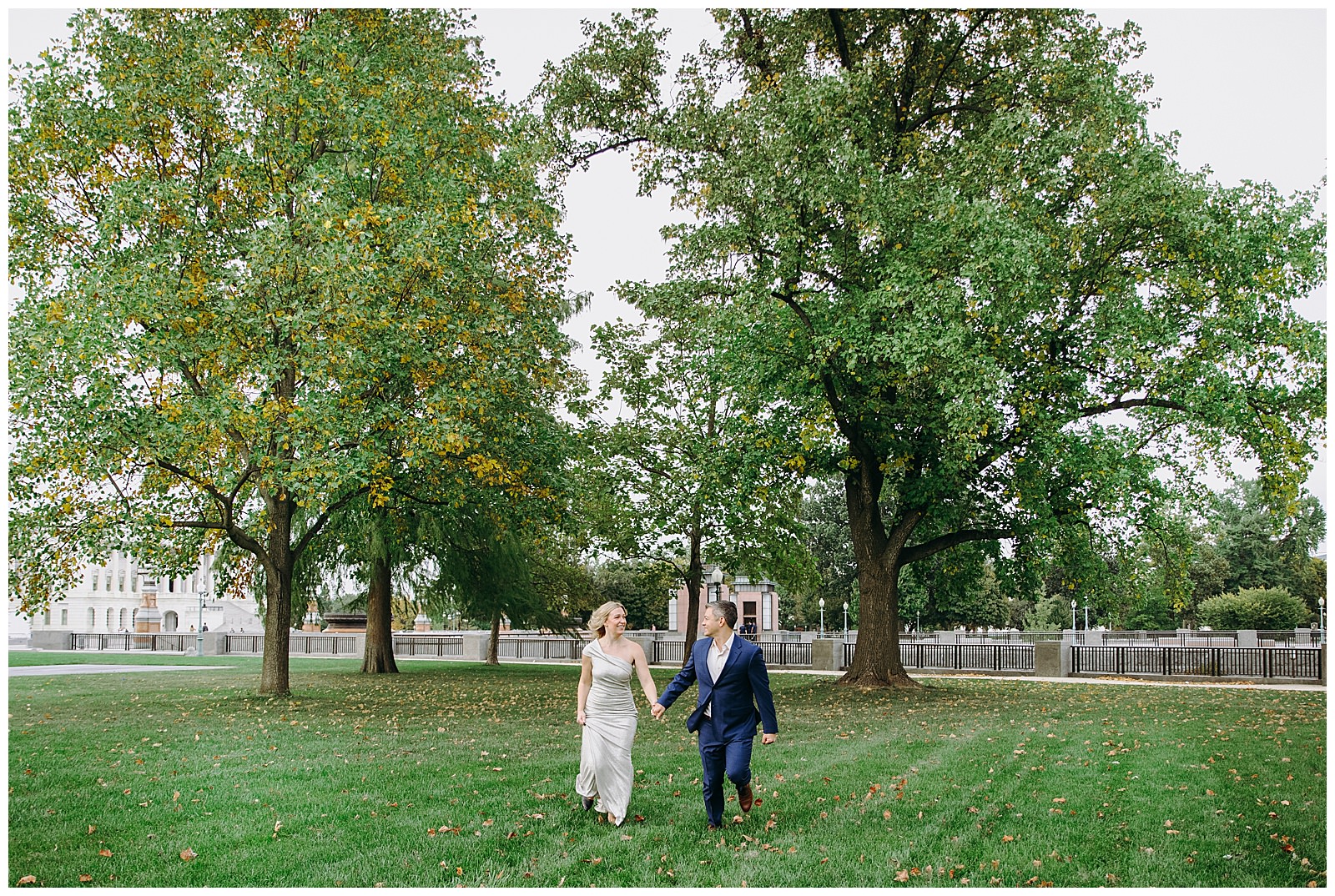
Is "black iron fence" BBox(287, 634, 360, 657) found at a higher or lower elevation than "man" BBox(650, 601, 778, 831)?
lower

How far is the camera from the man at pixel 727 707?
812 centimetres

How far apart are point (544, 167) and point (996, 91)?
33.0 feet

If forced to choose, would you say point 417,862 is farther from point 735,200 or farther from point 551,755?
point 735,200

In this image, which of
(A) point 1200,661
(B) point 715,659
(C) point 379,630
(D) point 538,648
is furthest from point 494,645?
(B) point 715,659

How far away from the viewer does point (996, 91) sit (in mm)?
22047

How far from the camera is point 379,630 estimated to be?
30109mm

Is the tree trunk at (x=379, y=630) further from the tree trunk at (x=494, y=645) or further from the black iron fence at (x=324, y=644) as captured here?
the black iron fence at (x=324, y=644)

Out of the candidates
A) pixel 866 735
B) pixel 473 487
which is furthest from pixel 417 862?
pixel 473 487

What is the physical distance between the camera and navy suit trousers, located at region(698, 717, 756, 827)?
8055mm

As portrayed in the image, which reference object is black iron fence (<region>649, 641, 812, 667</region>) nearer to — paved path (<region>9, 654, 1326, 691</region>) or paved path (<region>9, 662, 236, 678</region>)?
paved path (<region>9, 654, 1326, 691</region>)

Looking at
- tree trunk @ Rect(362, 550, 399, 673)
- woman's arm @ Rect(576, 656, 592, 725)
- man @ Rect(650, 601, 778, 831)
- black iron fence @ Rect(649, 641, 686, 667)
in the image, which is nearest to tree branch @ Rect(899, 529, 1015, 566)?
tree trunk @ Rect(362, 550, 399, 673)

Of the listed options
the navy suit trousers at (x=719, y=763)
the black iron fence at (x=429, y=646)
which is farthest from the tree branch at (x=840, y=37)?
the black iron fence at (x=429, y=646)

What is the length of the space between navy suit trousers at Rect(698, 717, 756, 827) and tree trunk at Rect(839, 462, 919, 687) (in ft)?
49.3

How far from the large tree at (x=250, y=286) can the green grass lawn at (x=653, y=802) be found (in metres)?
3.77
